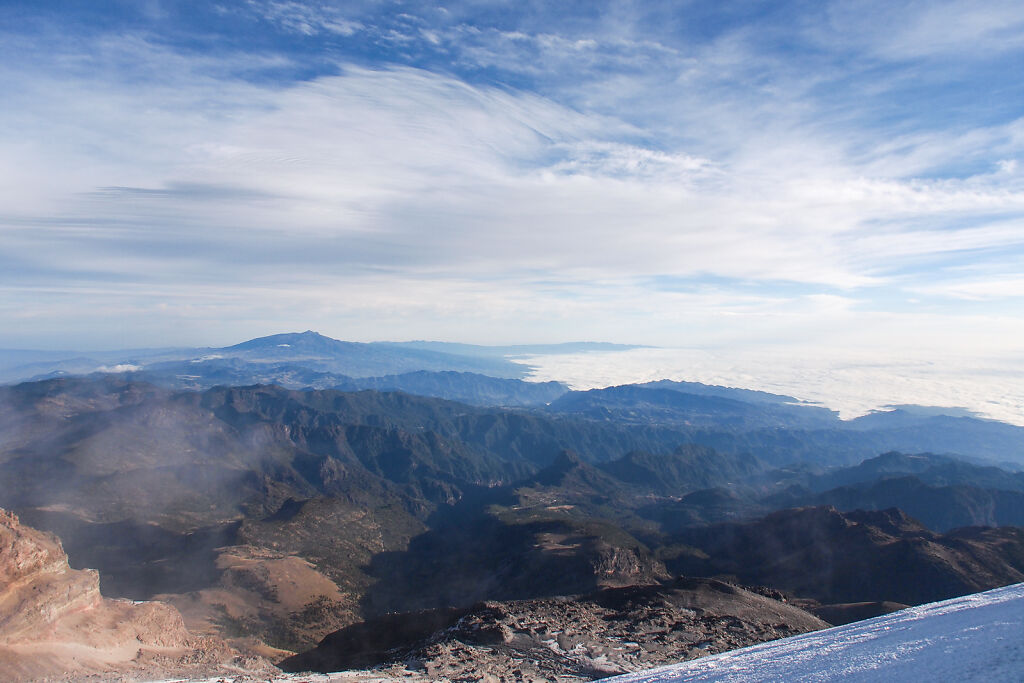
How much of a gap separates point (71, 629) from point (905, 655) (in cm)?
3759

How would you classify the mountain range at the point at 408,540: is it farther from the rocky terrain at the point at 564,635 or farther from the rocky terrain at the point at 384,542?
the rocky terrain at the point at 564,635

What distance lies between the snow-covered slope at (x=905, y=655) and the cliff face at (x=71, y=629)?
25.2 m

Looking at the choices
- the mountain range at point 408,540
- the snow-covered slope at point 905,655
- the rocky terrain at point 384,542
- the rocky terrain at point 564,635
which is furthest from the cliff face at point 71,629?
the snow-covered slope at point 905,655

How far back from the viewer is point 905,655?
11172 mm

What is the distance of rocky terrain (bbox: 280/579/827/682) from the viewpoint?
25266mm

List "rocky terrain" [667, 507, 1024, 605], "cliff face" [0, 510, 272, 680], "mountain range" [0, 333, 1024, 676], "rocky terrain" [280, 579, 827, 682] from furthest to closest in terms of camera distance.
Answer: "rocky terrain" [667, 507, 1024, 605] < "mountain range" [0, 333, 1024, 676] < "cliff face" [0, 510, 272, 680] < "rocky terrain" [280, 579, 827, 682]

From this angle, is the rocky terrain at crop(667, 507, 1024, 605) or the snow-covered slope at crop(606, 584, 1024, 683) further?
the rocky terrain at crop(667, 507, 1024, 605)

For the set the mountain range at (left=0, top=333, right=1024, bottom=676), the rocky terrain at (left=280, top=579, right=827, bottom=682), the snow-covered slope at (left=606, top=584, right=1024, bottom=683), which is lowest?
the mountain range at (left=0, top=333, right=1024, bottom=676)

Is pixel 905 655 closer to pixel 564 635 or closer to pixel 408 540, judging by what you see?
pixel 564 635

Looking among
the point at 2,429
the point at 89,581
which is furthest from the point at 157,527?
the point at 2,429

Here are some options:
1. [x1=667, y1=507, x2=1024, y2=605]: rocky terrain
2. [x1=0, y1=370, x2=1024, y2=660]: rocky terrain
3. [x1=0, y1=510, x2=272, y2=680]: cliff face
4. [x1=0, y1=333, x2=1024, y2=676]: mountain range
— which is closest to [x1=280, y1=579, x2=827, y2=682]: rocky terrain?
[x1=0, y1=333, x2=1024, y2=676]: mountain range

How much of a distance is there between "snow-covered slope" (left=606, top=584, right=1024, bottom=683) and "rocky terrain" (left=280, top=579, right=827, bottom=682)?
10869 millimetres

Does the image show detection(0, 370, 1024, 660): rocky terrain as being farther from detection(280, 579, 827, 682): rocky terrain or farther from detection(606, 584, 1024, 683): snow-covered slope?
detection(606, 584, 1024, 683): snow-covered slope

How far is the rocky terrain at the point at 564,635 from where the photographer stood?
25266 millimetres
